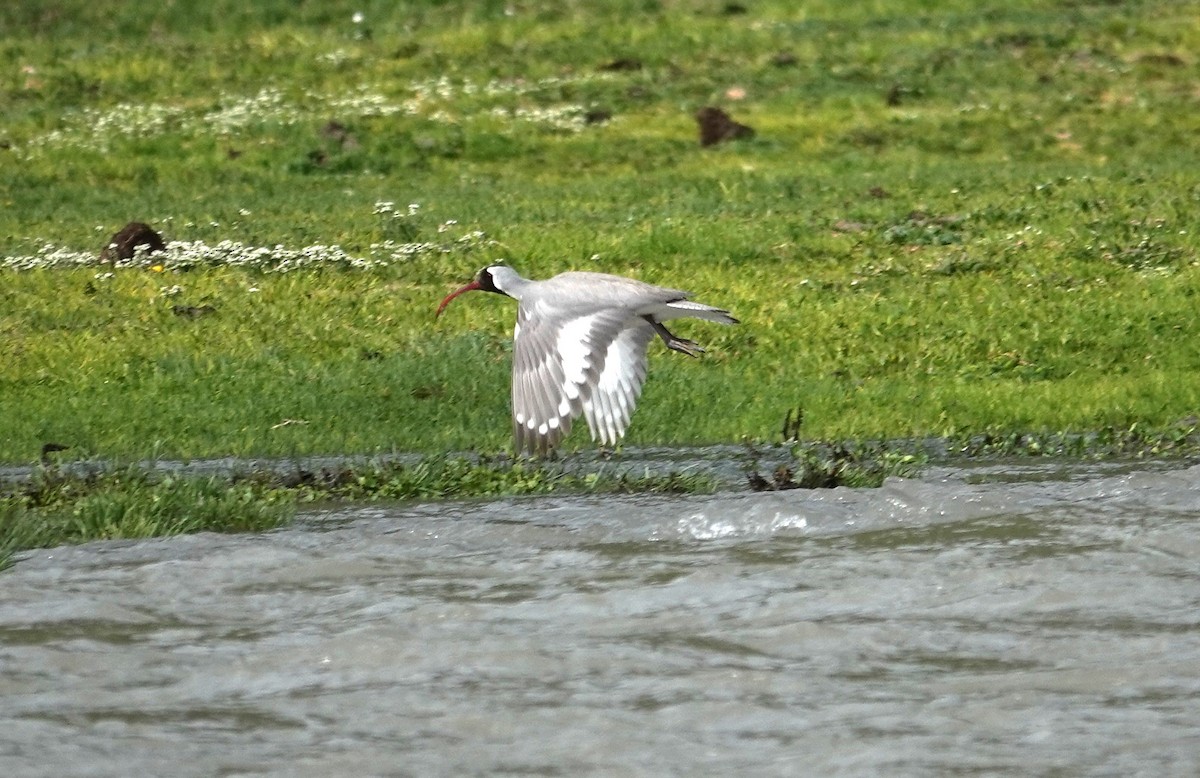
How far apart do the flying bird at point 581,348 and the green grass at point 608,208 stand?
1530 mm

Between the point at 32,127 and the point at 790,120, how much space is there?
31.6 ft

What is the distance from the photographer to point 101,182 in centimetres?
2375

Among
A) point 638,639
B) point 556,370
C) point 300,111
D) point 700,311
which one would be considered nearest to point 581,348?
point 556,370

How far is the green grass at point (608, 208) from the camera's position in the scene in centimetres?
1364

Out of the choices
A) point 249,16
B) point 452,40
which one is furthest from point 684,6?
point 249,16

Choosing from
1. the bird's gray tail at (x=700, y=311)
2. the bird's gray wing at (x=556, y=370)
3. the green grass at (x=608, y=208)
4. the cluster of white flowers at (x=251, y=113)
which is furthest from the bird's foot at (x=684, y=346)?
the cluster of white flowers at (x=251, y=113)

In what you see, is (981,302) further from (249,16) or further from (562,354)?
(249,16)

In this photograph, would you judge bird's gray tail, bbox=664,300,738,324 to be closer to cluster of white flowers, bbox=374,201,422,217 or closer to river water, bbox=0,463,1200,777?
river water, bbox=0,463,1200,777

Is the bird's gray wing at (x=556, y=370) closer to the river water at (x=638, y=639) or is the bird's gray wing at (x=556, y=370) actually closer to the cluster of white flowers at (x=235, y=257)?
the river water at (x=638, y=639)

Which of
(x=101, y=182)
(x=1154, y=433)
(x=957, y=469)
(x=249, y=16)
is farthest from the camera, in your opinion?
(x=249, y=16)

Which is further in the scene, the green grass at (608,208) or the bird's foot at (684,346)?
the green grass at (608,208)

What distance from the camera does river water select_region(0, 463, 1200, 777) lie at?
7.28 meters

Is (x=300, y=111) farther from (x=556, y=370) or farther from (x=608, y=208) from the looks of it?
(x=556, y=370)

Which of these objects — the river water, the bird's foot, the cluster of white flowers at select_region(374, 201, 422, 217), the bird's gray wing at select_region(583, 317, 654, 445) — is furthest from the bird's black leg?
the cluster of white flowers at select_region(374, 201, 422, 217)
